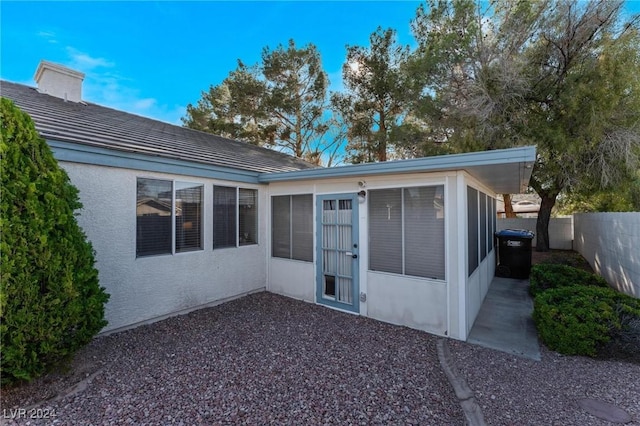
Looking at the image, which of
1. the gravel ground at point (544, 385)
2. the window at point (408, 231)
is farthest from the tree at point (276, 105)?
the gravel ground at point (544, 385)

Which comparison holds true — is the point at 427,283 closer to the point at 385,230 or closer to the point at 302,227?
the point at 385,230

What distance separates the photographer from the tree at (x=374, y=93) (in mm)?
14000

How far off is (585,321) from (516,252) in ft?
17.7

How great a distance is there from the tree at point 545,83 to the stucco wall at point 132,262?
28.6 feet

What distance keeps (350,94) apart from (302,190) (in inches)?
423

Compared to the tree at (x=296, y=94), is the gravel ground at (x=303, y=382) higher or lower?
lower

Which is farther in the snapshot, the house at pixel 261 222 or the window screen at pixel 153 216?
the window screen at pixel 153 216

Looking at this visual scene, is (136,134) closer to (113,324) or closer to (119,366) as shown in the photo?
(113,324)

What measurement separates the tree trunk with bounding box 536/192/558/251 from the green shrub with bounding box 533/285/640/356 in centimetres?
966

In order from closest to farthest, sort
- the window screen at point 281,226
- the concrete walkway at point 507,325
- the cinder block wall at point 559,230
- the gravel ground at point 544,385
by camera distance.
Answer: the gravel ground at point 544,385, the concrete walkway at point 507,325, the window screen at point 281,226, the cinder block wall at point 559,230

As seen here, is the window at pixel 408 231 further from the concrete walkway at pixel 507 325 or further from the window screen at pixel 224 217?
the window screen at pixel 224 217

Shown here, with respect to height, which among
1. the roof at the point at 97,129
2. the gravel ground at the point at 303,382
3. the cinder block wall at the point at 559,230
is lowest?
the gravel ground at the point at 303,382

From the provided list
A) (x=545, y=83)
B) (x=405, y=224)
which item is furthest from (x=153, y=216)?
(x=545, y=83)

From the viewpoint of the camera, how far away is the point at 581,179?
1019 cm
